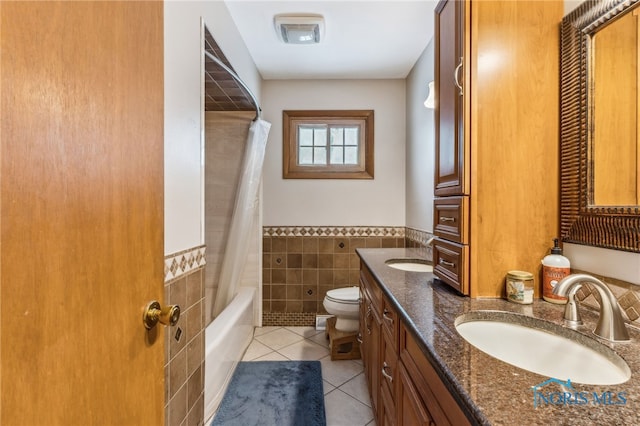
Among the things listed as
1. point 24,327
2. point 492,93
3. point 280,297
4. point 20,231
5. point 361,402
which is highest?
point 492,93

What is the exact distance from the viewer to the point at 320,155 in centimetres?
306

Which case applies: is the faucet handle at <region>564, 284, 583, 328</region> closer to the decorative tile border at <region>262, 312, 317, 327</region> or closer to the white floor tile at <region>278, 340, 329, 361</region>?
the white floor tile at <region>278, 340, 329, 361</region>

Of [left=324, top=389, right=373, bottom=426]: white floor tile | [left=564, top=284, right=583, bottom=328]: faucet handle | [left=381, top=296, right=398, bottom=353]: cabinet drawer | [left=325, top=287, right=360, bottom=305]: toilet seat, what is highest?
[left=564, top=284, right=583, bottom=328]: faucet handle

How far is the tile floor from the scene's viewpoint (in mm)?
1745

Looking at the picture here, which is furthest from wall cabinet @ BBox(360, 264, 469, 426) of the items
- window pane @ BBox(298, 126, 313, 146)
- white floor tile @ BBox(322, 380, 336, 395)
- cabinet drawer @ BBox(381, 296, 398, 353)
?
window pane @ BBox(298, 126, 313, 146)

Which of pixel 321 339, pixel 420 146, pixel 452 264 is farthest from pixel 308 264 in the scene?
pixel 452 264

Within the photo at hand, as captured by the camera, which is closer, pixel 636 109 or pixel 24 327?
pixel 24 327

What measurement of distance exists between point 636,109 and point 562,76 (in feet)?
0.99

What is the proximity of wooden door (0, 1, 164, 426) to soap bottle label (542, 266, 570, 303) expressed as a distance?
126 cm

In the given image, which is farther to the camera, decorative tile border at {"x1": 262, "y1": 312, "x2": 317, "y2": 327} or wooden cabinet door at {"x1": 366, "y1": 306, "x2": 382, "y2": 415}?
decorative tile border at {"x1": 262, "y1": 312, "x2": 317, "y2": 327}

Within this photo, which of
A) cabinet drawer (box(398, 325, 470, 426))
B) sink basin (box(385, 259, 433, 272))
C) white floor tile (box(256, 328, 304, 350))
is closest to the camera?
A: cabinet drawer (box(398, 325, 470, 426))

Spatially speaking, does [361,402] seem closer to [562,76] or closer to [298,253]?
[298,253]

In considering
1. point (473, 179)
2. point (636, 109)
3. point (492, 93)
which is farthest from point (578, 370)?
point (492, 93)

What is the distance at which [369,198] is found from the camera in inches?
118
